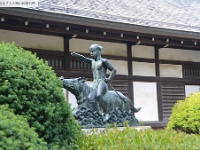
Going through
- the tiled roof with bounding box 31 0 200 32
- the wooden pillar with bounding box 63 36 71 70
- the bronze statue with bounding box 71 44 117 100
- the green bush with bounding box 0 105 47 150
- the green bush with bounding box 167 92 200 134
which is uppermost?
the tiled roof with bounding box 31 0 200 32

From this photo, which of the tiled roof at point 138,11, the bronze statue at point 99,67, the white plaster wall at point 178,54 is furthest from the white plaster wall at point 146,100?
the bronze statue at point 99,67

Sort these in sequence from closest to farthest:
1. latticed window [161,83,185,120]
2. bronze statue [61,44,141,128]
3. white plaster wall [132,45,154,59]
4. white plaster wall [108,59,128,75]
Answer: bronze statue [61,44,141,128] < white plaster wall [108,59,128,75] < white plaster wall [132,45,154,59] < latticed window [161,83,185,120]

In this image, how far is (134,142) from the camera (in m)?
4.43

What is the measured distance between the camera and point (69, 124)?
405cm

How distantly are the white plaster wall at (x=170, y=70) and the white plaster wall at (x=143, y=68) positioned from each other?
370 millimetres

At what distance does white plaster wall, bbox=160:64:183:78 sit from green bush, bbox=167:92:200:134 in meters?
2.07

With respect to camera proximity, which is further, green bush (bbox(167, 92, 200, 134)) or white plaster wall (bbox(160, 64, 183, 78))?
white plaster wall (bbox(160, 64, 183, 78))

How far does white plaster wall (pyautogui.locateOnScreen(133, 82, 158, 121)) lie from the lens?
1162 cm

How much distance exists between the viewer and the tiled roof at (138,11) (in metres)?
9.46

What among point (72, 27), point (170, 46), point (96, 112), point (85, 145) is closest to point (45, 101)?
point (85, 145)

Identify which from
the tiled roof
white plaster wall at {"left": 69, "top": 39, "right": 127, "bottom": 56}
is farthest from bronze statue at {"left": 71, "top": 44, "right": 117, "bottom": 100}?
white plaster wall at {"left": 69, "top": 39, "right": 127, "bottom": 56}

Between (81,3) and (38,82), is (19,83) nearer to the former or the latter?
(38,82)

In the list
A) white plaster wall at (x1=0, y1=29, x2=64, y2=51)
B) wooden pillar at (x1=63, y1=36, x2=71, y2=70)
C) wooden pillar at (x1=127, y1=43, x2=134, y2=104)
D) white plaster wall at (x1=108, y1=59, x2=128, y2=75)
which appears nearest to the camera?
white plaster wall at (x1=0, y1=29, x2=64, y2=51)

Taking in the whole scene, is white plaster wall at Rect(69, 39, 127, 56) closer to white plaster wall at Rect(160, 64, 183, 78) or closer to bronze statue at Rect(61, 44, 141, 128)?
white plaster wall at Rect(160, 64, 183, 78)
